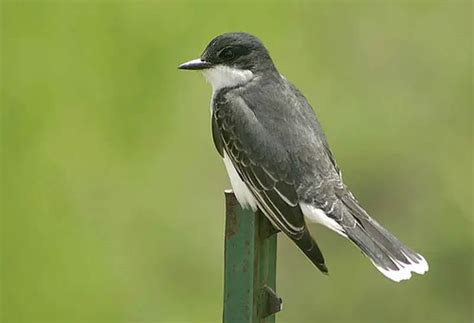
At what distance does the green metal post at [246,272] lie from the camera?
455 centimetres

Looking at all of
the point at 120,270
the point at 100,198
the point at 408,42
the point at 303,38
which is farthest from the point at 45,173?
the point at 408,42

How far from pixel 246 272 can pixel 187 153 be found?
433 centimetres

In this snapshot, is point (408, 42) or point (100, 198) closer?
point (100, 198)

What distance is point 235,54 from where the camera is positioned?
230 inches

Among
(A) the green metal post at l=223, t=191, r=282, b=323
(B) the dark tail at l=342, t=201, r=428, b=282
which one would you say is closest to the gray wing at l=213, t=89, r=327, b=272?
(B) the dark tail at l=342, t=201, r=428, b=282

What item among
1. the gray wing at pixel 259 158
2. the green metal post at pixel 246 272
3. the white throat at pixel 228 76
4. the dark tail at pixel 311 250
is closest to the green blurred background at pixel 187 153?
the white throat at pixel 228 76

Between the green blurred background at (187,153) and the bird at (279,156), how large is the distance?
2.38m

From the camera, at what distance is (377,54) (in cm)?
985

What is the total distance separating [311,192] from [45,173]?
3477 millimetres

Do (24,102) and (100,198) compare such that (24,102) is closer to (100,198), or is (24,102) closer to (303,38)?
(100,198)

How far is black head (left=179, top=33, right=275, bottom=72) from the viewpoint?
5.81 metres

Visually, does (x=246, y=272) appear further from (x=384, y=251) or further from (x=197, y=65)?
(x=197, y=65)

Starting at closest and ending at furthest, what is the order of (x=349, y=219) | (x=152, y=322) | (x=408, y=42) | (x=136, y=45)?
(x=349, y=219) < (x=152, y=322) < (x=136, y=45) < (x=408, y=42)

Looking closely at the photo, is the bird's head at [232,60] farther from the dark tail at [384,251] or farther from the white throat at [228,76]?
the dark tail at [384,251]
